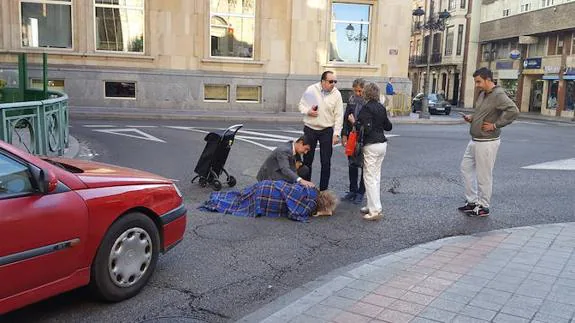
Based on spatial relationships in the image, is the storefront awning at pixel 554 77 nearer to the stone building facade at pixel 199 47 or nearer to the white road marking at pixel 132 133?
the stone building facade at pixel 199 47

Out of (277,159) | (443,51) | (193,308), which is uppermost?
(443,51)

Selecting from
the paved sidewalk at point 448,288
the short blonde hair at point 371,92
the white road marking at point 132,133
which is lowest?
the paved sidewalk at point 448,288

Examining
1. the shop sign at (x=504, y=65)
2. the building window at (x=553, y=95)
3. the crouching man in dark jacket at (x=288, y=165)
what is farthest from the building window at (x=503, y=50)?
the crouching man in dark jacket at (x=288, y=165)

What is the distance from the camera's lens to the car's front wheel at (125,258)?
4.01 m

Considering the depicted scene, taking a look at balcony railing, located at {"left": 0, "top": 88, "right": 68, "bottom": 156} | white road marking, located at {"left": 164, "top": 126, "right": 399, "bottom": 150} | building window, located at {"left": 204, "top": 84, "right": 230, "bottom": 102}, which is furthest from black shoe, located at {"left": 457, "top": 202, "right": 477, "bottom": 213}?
building window, located at {"left": 204, "top": 84, "right": 230, "bottom": 102}

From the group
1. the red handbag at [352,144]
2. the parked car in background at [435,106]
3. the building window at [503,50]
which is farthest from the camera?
the building window at [503,50]

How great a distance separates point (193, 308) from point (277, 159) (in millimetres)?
3158

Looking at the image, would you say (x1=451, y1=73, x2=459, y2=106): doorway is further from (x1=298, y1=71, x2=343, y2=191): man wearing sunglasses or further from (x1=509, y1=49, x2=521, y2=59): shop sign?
(x1=298, y1=71, x2=343, y2=191): man wearing sunglasses

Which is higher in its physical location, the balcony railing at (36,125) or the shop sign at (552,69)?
the shop sign at (552,69)

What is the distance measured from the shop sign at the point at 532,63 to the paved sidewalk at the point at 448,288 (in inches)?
1616

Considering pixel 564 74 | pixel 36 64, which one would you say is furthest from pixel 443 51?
pixel 36 64

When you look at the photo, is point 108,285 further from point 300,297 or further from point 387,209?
point 387,209

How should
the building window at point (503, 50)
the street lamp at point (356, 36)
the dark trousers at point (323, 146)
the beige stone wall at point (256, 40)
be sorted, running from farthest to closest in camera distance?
the building window at point (503, 50)
the street lamp at point (356, 36)
the beige stone wall at point (256, 40)
the dark trousers at point (323, 146)

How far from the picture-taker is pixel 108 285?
4062 millimetres
